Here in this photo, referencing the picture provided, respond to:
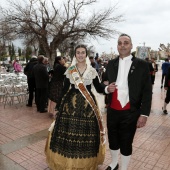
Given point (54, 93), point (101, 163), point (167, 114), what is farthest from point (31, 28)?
point (101, 163)

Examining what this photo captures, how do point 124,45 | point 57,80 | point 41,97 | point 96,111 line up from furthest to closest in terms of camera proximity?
point 41,97 < point 57,80 < point 96,111 < point 124,45

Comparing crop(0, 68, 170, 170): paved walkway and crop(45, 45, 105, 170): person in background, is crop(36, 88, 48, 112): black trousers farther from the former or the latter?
crop(45, 45, 105, 170): person in background

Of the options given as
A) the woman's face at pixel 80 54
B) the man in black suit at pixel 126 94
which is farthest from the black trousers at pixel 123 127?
the woman's face at pixel 80 54

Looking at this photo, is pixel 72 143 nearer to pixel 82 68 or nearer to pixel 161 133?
pixel 82 68

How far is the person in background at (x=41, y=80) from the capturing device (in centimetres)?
620

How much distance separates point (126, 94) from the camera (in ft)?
8.71

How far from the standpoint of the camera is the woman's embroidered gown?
2.79 m

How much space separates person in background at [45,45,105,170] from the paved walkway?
0.49 meters

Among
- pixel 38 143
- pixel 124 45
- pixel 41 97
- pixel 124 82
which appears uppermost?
pixel 124 45

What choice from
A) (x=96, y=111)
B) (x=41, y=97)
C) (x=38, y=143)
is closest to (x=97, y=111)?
(x=96, y=111)

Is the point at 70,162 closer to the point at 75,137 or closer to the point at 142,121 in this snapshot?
the point at 75,137

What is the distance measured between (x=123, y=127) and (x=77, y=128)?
1.87ft

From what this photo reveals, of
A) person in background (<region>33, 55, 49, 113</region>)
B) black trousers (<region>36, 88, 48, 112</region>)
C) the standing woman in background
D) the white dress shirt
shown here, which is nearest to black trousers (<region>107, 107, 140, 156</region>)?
the white dress shirt

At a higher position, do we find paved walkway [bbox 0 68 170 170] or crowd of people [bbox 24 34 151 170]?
crowd of people [bbox 24 34 151 170]
